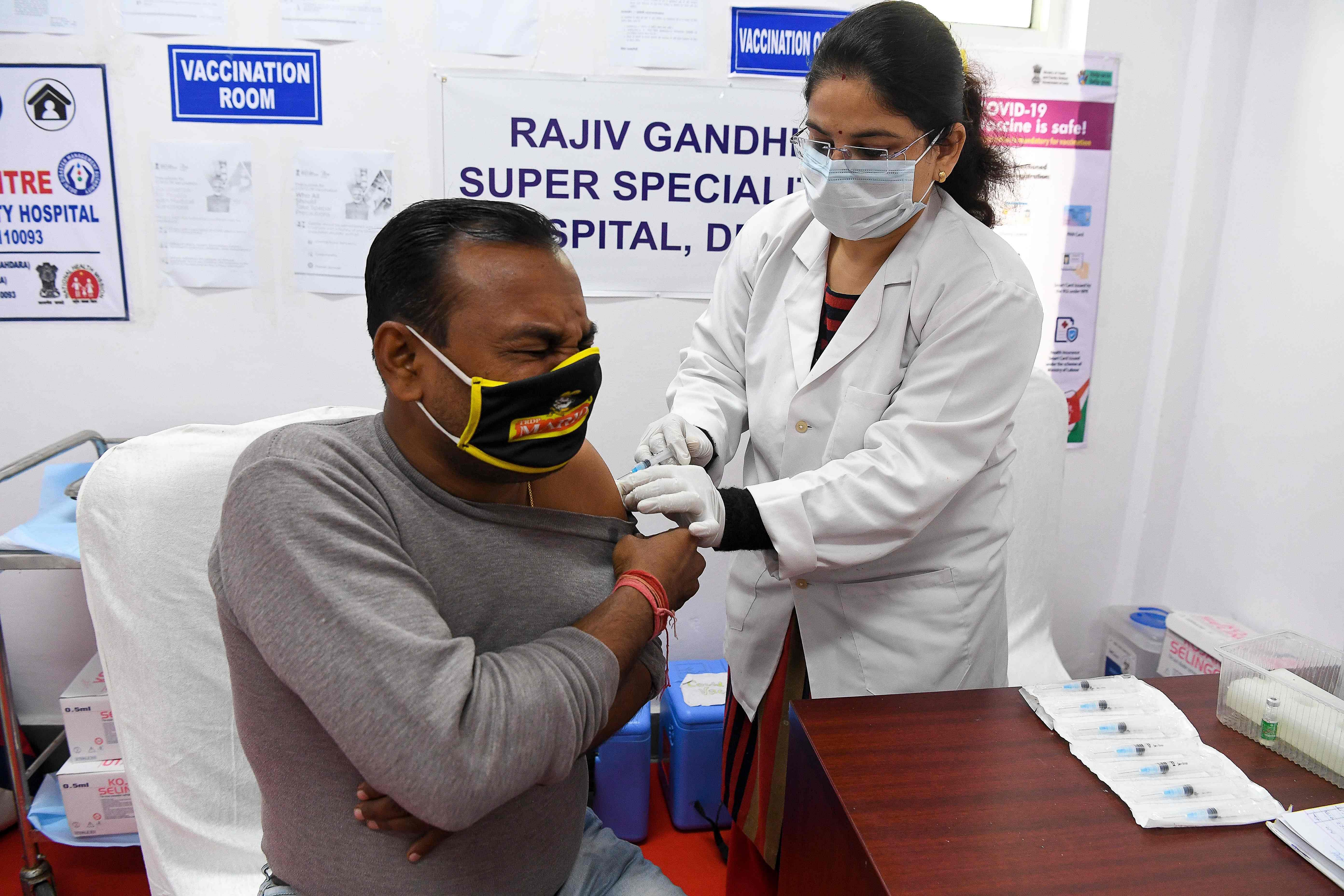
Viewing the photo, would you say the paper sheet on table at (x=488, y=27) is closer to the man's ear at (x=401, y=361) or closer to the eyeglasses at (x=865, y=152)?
the eyeglasses at (x=865, y=152)

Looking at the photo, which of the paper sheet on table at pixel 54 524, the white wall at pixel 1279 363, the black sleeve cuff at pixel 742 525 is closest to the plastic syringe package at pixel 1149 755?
the black sleeve cuff at pixel 742 525

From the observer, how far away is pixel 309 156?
220cm

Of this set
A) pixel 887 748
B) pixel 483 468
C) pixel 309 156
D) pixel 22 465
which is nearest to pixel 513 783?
pixel 483 468

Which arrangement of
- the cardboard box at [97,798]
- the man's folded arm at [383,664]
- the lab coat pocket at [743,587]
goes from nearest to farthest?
the man's folded arm at [383,664]
the lab coat pocket at [743,587]
the cardboard box at [97,798]

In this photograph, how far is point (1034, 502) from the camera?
7.29 feet

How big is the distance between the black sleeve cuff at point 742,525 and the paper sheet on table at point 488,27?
4.88ft

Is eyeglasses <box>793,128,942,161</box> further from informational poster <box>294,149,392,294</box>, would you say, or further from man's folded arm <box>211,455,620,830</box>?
informational poster <box>294,149,392,294</box>

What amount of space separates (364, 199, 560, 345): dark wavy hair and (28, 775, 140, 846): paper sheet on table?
1.65 metres

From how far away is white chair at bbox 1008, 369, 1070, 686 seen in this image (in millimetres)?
2201

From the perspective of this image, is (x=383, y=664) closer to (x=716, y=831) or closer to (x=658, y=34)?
(x=716, y=831)

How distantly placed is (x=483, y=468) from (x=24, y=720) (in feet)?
7.39

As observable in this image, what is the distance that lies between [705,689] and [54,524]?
160cm

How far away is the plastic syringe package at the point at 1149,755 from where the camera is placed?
3.18 ft

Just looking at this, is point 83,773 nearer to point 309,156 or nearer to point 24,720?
point 24,720
